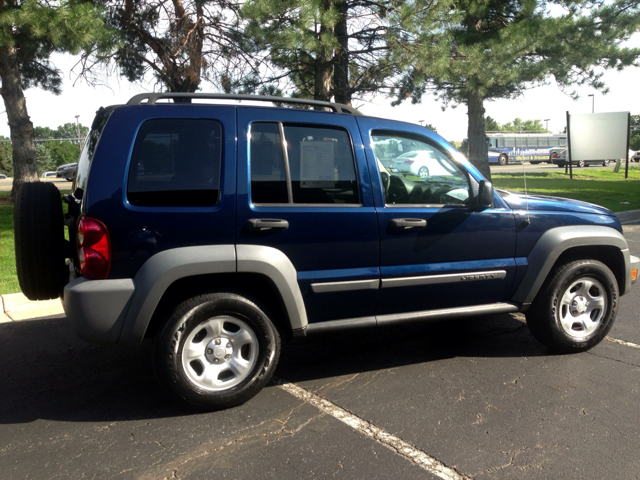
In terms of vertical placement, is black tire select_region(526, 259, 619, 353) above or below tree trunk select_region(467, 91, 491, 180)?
below

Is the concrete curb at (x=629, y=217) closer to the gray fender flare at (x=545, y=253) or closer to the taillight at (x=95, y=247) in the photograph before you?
the gray fender flare at (x=545, y=253)

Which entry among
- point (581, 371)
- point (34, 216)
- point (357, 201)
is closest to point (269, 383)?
point (357, 201)

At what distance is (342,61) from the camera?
12312 mm

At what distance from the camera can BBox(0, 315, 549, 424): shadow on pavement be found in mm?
3650

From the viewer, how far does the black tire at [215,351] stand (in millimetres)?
3408

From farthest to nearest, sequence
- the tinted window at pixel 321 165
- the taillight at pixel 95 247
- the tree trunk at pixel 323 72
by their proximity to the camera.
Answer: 1. the tree trunk at pixel 323 72
2. the tinted window at pixel 321 165
3. the taillight at pixel 95 247

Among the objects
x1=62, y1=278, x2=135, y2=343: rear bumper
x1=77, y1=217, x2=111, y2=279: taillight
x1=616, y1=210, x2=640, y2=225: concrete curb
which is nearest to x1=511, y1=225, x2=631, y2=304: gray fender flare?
x1=62, y1=278, x2=135, y2=343: rear bumper

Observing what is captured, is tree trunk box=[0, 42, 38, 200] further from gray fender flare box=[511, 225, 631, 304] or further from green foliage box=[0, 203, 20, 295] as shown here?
gray fender flare box=[511, 225, 631, 304]

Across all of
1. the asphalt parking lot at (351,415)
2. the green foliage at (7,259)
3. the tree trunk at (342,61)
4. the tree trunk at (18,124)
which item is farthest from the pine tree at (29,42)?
the asphalt parking lot at (351,415)

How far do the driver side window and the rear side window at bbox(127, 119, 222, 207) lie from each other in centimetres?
114

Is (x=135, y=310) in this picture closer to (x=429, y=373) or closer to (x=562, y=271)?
(x=429, y=373)

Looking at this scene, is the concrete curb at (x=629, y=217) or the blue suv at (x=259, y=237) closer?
the blue suv at (x=259, y=237)

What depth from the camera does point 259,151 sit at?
144 inches

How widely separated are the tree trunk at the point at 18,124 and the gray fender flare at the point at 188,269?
36.5 feet
